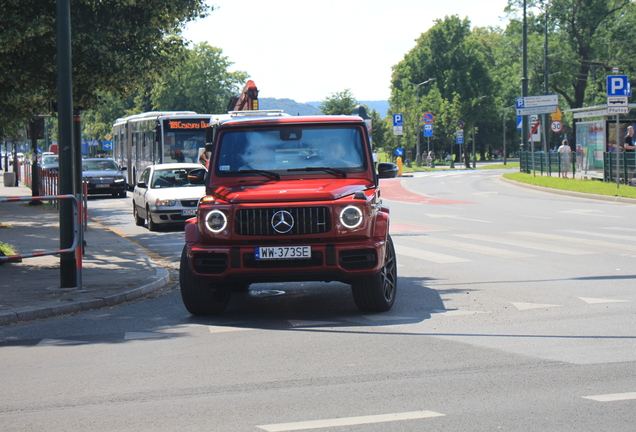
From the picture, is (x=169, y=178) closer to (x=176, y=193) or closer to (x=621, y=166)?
(x=176, y=193)

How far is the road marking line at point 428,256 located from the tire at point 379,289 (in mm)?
4136

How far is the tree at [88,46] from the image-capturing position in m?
13.6

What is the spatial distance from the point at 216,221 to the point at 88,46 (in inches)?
292

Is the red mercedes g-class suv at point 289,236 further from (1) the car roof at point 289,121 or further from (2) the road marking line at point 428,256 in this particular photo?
(2) the road marking line at point 428,256

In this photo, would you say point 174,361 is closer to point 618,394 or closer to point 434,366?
point 434,366

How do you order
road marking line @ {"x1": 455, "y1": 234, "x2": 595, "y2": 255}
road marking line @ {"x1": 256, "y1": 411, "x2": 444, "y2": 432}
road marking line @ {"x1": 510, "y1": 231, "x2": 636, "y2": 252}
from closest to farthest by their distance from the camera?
road marking line @ {"x1": 256, "y1": 411, "x2": 444, "y2": 432}
road marking line @ {"x1": 455, "y1": 234, "x2": 595, "y2": 255}
road marking line @ {"x1": 510, "y1": 231, "x2": 636, "y2": 252}

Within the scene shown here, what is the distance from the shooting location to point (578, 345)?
6.84 meters

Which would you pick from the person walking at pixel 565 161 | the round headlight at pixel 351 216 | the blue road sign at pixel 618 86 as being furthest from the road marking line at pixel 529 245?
the person walking at pixel 565 161

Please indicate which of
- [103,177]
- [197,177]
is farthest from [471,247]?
[103,177]

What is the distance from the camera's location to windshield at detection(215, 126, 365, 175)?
29.4 feet

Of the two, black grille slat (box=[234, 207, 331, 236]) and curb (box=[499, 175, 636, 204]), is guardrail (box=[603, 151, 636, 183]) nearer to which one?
curb (box=[499, 175, 636, 204])

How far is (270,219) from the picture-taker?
7.95 metres

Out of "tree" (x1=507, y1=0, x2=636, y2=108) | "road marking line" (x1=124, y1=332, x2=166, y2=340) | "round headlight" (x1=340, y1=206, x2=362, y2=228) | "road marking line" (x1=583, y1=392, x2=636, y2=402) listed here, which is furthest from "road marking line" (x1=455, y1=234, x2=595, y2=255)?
"tree" (x1=507, y1=0, x2=636, y2=108)

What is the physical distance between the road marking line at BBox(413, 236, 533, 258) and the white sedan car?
601 cm
